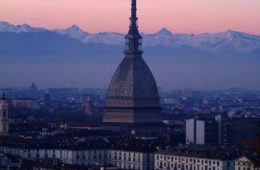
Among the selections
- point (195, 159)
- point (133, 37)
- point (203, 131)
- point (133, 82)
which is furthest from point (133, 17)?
point (195, 159)

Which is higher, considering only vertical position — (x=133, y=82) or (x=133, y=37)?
(x=133, y=37)

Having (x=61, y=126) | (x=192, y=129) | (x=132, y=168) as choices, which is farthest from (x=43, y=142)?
(x=61, y=126)

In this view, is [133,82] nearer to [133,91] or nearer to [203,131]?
[133,91]

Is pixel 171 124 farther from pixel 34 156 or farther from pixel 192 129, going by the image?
pixel 34 156

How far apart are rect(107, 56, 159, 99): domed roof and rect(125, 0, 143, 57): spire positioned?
1.78ft

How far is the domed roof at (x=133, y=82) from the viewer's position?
12669cm

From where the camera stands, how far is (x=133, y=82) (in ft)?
418

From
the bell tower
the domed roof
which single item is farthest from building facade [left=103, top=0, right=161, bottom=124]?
the bell tower

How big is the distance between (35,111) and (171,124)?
140ft

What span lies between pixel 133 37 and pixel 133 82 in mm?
4353

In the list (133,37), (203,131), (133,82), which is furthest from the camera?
(133,82)

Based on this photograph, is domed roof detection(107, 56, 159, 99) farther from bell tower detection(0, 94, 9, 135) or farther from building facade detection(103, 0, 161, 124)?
bell tower detection(0, 94, 9, 135)

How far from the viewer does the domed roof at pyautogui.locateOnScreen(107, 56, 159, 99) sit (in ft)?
416

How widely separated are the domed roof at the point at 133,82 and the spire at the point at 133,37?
543 millimetres
